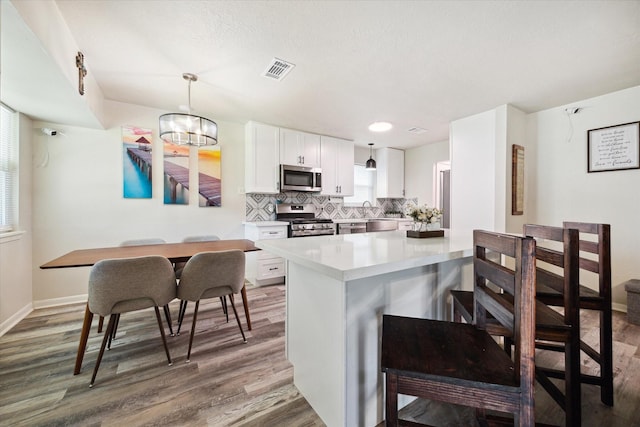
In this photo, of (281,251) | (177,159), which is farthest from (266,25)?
(177,159)

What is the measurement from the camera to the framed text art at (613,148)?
2.72 metres

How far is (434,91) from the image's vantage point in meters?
2.81

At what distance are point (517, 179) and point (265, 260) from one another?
356 cm

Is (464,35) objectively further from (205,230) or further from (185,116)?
(205,230)

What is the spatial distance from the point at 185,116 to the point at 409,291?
2.26 meters

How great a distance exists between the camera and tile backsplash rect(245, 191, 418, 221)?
4164 mm

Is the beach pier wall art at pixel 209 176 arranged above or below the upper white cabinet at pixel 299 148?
below

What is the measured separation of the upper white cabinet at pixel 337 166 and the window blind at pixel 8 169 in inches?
145

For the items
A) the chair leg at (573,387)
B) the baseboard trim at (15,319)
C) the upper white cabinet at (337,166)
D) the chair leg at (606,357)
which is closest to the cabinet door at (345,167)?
the upper white cabinet at (337,166)

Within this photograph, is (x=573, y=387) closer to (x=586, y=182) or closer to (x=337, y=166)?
(x=586, y=182)

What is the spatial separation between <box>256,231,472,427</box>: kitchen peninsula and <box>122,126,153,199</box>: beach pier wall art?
107 inches

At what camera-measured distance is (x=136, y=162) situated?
127 inches

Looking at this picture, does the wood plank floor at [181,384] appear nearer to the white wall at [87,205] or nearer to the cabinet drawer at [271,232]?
the white wall at [87,205]

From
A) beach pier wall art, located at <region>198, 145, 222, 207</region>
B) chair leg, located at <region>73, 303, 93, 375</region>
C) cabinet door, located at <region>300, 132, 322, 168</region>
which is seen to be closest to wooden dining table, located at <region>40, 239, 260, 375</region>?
chair leg, located at <region>73, 303, 93, 375</region>
